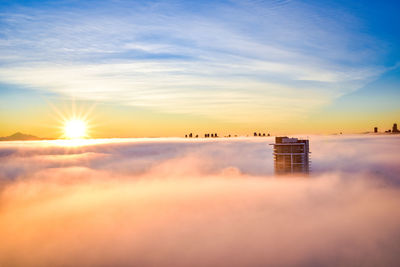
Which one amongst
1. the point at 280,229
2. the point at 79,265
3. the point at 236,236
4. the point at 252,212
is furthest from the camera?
the point at 252,212

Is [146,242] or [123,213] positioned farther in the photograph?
[123,213]

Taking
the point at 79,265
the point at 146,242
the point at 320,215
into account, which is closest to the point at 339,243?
the point at 320,215

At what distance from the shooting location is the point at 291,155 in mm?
139000

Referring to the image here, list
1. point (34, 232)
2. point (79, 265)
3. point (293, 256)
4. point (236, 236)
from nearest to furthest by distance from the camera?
1. point (79, 265)
2. point (293, 256)
3. point (34, 232)
4. point (236, 236)

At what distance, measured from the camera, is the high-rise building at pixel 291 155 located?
137m

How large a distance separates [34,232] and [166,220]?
59.3 m

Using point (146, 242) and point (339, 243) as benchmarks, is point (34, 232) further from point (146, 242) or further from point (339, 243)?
point (339, 243)

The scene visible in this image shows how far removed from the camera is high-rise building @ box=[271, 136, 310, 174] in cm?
13738

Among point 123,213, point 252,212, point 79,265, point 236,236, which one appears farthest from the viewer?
point 252,212

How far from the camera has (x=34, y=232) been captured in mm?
139500

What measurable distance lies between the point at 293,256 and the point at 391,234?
2332 inches

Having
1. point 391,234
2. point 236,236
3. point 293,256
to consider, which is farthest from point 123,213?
point 391,234

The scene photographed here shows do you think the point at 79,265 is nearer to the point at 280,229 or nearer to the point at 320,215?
the point at 280,229

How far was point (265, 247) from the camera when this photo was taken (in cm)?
14488
